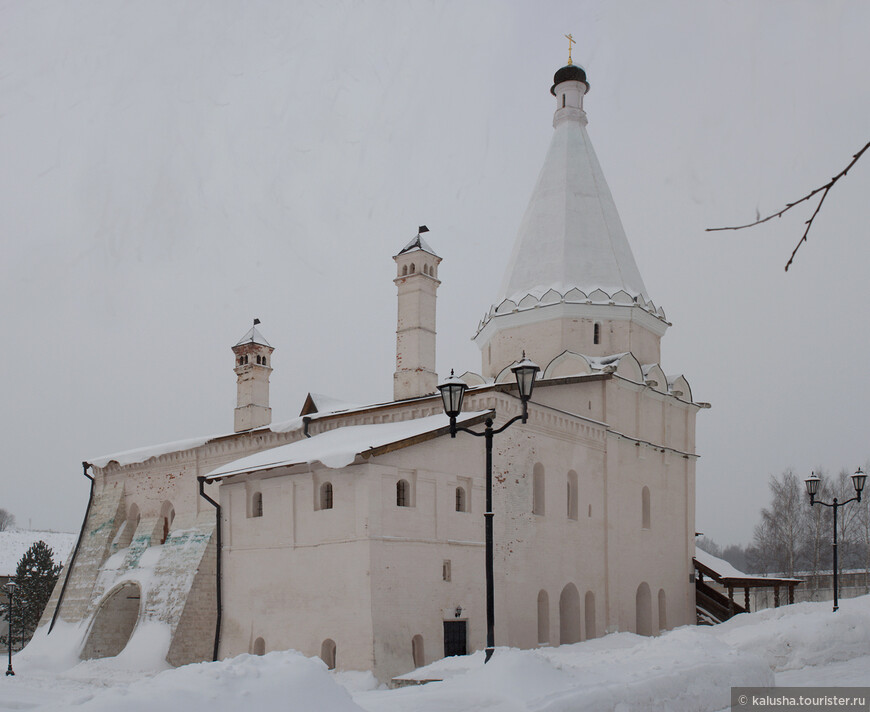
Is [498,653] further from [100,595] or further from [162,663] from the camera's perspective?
[100,595]

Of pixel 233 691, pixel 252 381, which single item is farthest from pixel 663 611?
pixel 233 691

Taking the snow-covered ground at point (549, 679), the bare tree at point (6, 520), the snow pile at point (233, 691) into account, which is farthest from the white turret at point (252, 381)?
the bare tree at point (6, 520)

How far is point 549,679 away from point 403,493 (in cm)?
928

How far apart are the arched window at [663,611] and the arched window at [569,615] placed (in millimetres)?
4725

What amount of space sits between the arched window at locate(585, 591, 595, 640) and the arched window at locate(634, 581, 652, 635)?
8.05 feet

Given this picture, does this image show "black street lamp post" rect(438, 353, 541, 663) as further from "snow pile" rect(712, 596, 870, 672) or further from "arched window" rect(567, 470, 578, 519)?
"arched window" rect(567, 470, 578, 519)

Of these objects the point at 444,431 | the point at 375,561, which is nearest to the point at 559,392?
the point at 444,431

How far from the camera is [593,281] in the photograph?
87.9 feet

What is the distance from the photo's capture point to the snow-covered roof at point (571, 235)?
A: 2703 centimetres

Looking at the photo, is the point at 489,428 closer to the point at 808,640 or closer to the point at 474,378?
the point at 808,640

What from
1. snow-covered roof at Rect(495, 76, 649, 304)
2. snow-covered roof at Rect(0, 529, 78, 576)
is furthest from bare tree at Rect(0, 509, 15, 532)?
snow-covered roof at Rect(495, 76, 649, 304)

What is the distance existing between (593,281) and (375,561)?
12.8 metres

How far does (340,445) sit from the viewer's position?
19609mm

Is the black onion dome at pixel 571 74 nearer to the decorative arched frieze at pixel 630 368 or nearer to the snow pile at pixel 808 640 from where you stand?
the decorative arched frieze at pixel 630 368
